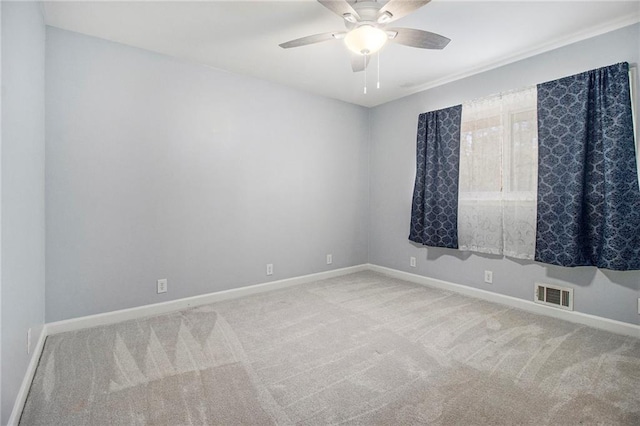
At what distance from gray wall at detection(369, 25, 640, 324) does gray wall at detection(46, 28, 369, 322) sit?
76 cm

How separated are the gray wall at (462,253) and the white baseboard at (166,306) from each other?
1259 mm

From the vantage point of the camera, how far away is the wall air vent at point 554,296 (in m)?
2.65

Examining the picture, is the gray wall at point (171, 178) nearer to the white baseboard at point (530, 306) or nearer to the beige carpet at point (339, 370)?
the beige carpet at point (339, 370)

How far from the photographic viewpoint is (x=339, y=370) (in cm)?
190

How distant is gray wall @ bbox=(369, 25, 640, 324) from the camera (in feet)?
7.92

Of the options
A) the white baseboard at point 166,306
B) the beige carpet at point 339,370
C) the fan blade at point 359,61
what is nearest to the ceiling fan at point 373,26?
the fan blade at point 359,61

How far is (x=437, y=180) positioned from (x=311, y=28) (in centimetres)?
225

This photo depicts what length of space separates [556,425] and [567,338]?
123 cm

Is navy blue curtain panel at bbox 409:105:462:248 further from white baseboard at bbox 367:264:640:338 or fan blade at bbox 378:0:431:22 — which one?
fan blade at bbox 378:0:431:22

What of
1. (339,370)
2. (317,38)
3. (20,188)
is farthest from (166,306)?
(317,38)

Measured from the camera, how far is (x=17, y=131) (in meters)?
1.52

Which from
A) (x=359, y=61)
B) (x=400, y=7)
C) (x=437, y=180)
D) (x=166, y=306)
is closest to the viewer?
(x=400, y=7)

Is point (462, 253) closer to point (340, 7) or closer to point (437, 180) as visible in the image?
point (437, 180)

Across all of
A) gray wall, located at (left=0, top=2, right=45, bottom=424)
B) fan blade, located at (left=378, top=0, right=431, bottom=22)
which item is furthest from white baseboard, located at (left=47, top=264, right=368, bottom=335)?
fan blade, located at (left=378, top=0, right=431, bottom=22)
